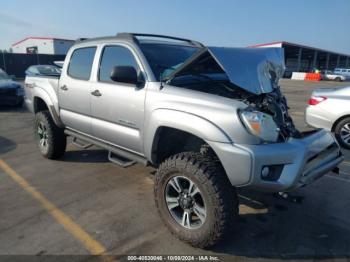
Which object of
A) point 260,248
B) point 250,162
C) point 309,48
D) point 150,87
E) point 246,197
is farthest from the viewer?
point 309,48

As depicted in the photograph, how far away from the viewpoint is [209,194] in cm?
287

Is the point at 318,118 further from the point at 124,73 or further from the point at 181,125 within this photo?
the point at 124,73

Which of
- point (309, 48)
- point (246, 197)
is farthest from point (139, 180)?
point (309, 48)

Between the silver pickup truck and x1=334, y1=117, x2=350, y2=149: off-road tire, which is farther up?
the silver pickup truck

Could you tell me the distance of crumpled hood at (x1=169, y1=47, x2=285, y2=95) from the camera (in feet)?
10.2

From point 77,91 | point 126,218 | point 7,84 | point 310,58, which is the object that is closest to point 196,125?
point 126,218

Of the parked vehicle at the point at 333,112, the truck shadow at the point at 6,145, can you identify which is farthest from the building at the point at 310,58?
the truck shadow at the point at 6,145

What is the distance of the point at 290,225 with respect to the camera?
11.6ft

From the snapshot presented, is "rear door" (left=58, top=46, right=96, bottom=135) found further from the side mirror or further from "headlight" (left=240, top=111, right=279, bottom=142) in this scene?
"headlight" (left=240, top=111, right=279, bottom=142)

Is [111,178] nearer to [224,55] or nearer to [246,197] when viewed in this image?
[246,197]

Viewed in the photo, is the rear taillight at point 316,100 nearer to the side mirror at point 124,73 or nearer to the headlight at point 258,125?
the headlight at point 258,125

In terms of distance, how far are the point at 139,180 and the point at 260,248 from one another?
2202mm

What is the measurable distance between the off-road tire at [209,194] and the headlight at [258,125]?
19.1 inches

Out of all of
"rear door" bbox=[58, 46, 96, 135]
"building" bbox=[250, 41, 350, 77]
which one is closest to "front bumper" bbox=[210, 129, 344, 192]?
"rear door" bbox=[58, 46, 96, 135]
